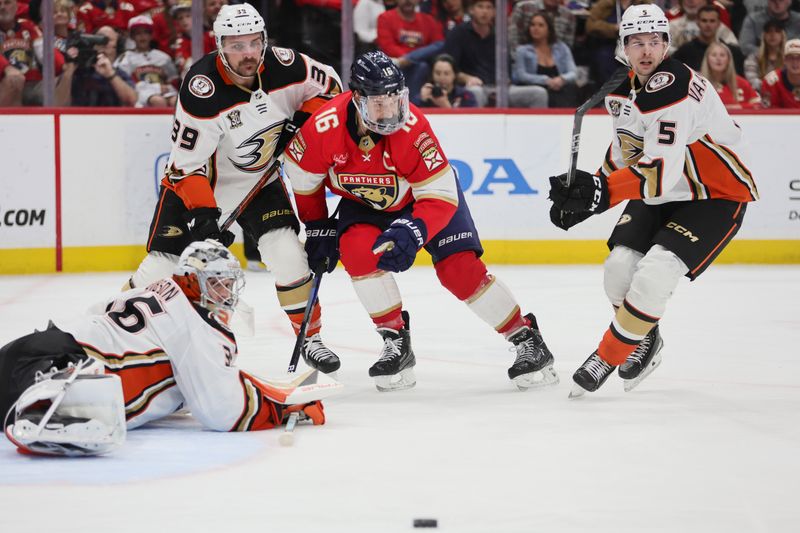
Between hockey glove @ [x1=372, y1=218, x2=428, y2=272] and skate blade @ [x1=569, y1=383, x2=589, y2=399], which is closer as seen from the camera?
hockey glove @ [x1=372, y1=218, x2=428, y2=272]

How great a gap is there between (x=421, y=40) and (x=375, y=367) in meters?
4.01

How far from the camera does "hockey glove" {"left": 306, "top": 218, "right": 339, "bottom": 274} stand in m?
4.36

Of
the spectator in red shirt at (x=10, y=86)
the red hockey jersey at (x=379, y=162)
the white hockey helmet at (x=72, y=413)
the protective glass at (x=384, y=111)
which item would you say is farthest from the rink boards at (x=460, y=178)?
the white hockey helmet at (x=72, y=413)

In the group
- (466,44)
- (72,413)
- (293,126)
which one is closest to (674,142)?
(293,126)

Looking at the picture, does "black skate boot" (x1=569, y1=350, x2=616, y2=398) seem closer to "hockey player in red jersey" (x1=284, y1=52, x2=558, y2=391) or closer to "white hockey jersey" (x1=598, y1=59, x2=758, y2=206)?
"hockey player in red jersey" (x1=284, y1=52, x2=558, y2=391)

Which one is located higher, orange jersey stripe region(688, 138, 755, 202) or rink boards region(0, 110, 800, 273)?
orange jersey stripe region(688, 138, 755, 202)

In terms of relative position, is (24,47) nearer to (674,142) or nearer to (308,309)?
(308,309)

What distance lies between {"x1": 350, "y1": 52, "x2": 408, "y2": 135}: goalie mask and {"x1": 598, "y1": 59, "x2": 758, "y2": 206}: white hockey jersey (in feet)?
2.33

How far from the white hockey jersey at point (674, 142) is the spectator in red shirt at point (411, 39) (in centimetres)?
361

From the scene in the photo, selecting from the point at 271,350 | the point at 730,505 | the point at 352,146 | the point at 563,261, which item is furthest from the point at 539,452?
the point at 563,261

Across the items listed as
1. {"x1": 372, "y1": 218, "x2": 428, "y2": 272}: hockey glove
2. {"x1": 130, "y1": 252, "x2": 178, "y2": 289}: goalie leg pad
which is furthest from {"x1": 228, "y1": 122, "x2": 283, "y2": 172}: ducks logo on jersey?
{"x1": 372, "y1": 218, "x2": 428, "y2": 272}: hockey glove

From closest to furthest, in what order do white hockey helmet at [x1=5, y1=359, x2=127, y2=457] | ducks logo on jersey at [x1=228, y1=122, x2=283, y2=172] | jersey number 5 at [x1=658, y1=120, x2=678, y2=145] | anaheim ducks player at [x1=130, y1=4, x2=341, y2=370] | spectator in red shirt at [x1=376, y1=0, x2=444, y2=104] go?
white hockey helmet at [x1=5, y1=359, x2=127, y2=457], jersey number 5 at [x1=658, y1=120, x2=678, y2=145], anaheim ducks player at [x1=130, y1=4, x2=341, y2=370], ducks logo on jersey at [x1=228, y1=122, x2=283, y2=172], spectator in red shirt at [x1=376, y1=0, x2=444, y2=104]

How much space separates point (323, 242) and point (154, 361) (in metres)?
1.12

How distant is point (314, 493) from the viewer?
293cm
